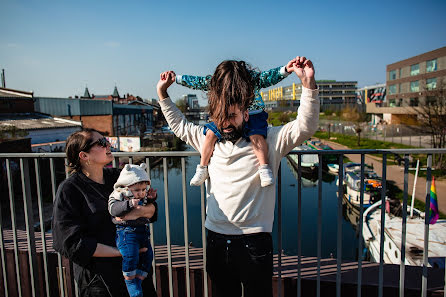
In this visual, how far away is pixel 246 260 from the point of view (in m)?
1.57

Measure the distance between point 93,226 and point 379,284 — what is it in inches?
78.2

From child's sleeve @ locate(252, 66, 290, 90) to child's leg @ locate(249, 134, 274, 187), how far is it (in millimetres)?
279

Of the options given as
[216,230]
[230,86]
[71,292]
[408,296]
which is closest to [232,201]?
[216,230]

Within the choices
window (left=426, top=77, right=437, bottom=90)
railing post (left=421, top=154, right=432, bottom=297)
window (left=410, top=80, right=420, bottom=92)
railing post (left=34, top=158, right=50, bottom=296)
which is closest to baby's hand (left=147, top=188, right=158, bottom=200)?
railing post (left=34, top=158, right=50, bottom=296)

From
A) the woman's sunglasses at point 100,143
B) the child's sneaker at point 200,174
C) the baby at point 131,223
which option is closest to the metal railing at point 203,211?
the child's sneaker at point 200,174

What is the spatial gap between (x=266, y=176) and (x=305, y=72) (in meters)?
0.54

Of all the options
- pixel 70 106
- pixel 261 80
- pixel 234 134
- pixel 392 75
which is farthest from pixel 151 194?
pixel 392 75

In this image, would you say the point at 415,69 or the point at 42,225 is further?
the point at 415,69

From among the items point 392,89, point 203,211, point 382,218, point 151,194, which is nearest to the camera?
point 151,194

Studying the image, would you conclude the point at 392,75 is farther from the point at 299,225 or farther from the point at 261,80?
the point at 261,80

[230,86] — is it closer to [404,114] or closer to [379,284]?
[379,284]

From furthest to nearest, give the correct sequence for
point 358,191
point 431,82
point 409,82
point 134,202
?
point 409,82
point 431,82
point 358,191
point 134,202

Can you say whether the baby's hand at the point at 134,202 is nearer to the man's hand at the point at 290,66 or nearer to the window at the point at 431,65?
the man's hand at the point at 290,66

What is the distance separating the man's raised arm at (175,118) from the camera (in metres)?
1.83
